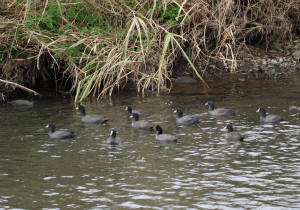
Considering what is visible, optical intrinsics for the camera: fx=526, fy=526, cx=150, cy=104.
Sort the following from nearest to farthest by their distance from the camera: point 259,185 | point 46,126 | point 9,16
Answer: point 259,185 < point 46,126 < point 9,16

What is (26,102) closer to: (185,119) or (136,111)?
(136,111)

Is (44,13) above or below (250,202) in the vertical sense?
above

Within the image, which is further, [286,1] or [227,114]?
[286,1]

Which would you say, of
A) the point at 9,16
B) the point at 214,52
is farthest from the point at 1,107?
the point at 214,52

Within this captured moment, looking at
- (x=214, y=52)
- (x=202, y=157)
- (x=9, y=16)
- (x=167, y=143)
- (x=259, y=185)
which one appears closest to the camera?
(x=259, y=185)

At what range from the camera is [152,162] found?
38.8ft

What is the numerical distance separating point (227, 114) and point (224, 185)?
21.8ft

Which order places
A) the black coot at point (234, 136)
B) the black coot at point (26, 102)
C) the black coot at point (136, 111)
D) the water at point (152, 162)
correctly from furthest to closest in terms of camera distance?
the black coot at point (26, 102), the black coot at point (136, 111), the black coot at point (234, 136), the water at point (152, 162)

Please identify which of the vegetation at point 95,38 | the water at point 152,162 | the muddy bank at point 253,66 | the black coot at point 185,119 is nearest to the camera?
the water at point 152,162

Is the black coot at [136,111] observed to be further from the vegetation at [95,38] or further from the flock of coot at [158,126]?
the vegetation at [95,38]

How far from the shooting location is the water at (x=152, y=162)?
9.54m

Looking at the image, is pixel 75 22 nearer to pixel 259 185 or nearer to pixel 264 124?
pixel 264 124

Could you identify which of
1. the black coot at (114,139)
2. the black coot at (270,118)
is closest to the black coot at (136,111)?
the black coot at (114,139)

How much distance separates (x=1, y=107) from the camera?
1892cm
